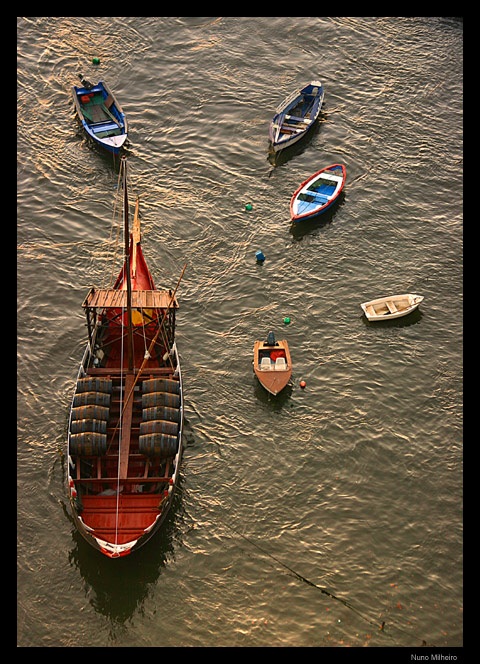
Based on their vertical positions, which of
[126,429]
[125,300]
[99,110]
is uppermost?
[99,110]

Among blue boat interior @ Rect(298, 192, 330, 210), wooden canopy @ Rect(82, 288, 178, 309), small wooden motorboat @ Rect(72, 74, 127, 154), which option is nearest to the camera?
wooden canopy @ Rect(82, 288, 178, 309)

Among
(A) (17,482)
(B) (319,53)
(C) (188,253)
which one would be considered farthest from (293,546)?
(B) (319,53)

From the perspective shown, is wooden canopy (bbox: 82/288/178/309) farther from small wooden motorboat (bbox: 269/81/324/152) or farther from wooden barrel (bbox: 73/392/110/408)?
small wooden motorboat (bbox: 269/81/324/152)

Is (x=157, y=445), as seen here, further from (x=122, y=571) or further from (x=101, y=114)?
(x=101, y=114)

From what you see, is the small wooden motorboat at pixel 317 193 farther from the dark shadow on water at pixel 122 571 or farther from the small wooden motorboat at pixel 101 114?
the dark shadow on water at pixel 122 571

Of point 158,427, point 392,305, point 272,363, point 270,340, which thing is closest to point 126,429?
point 158,427

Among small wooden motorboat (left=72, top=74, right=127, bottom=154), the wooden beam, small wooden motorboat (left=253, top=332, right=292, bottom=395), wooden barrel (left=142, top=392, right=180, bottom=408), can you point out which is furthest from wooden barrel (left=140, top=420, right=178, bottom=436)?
small wooden motorboat (left=72, top=74, right=127, bottom=154)

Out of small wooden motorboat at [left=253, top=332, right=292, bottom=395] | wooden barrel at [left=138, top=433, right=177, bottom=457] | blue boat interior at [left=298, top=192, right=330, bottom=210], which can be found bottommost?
wooden barrel at [left=138, top=433, right=177, bottom=457]
